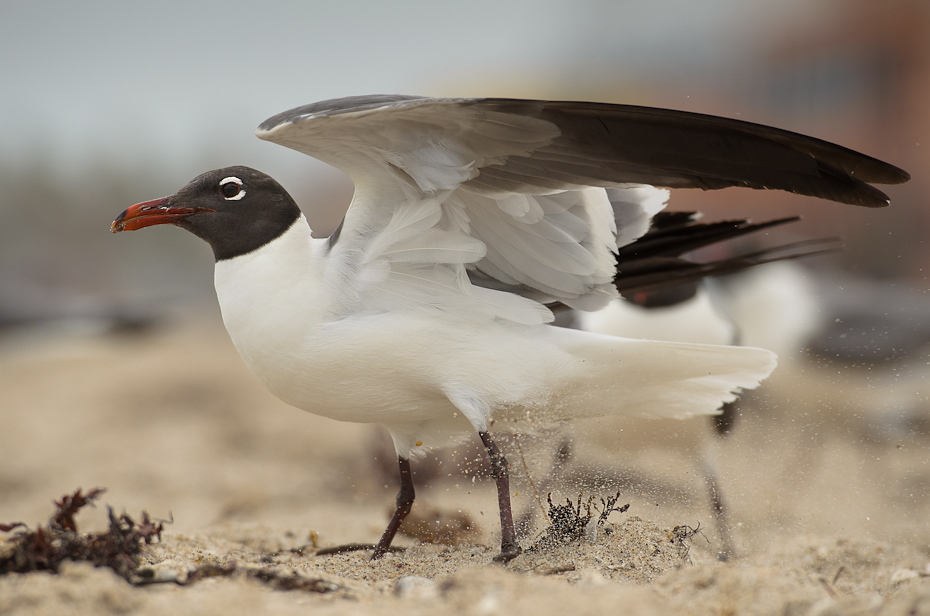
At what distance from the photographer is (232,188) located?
281 cm

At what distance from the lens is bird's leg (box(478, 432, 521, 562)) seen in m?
2.59

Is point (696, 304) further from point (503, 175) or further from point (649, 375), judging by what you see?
point (503, 175)

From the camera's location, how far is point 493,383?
2.71 meters

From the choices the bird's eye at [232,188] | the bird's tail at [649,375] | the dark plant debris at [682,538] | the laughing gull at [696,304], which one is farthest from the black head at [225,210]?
the dark plant debris at [682,538]

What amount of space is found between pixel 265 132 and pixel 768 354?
6.59 feet

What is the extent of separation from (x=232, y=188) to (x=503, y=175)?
1.08 m

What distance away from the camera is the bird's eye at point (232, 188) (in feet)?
9.21


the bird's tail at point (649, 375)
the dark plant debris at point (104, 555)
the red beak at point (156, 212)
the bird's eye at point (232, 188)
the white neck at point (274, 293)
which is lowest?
the dark plant debris at point (104, 555)

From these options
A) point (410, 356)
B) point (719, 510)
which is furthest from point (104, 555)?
point (719, 510)

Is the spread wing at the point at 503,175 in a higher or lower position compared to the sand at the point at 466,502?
higher

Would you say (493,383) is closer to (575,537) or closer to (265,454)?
(575,537)

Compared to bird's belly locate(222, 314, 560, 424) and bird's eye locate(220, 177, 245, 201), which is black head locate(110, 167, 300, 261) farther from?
bird's belly locate(222, 314, 560, 424)

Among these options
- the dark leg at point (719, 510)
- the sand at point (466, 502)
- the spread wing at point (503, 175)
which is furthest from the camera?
the dark leg at point (719, 510)

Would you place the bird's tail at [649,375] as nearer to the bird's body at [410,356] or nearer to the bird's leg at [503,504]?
→ the bird's body at [410,356]
